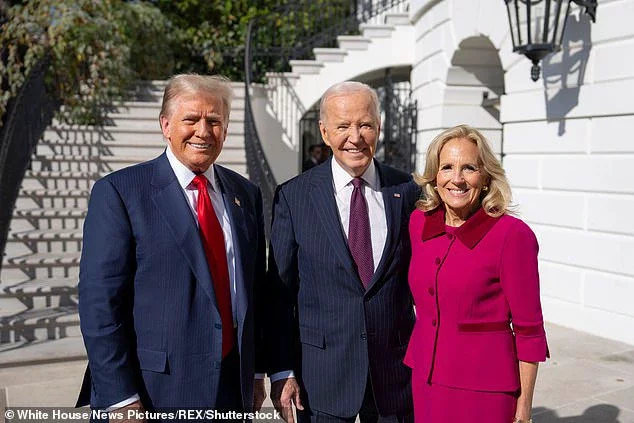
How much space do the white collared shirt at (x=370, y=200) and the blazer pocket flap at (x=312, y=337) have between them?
378mm

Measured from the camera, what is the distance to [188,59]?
14.0 metres

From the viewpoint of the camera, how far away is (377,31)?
1110 cm

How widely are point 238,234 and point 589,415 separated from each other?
2955 mm

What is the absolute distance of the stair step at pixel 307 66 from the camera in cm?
1164

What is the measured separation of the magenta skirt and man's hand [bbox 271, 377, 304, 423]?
0.52 m

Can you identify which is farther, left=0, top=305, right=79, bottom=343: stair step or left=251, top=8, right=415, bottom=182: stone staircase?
left=251, top=8, right=415, bottom=182: stone staircase

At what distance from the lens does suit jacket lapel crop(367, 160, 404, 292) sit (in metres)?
2.46

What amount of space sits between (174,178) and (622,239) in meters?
4.73

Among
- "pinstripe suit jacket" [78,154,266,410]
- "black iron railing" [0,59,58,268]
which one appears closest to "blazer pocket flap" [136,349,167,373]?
"pinstripe suit jacket" [78,154,266,410]

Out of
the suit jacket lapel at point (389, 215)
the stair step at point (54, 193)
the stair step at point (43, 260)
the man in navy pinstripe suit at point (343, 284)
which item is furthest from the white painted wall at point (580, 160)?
the stair step at point (54, 193)

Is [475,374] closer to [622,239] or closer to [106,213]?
[106,213]

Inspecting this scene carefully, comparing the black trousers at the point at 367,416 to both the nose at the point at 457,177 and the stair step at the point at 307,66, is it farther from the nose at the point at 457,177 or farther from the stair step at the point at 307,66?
the stair step at the point at 307,66

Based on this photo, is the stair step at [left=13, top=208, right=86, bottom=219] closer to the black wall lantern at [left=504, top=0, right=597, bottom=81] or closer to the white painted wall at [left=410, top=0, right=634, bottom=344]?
the white painted wall at [left=410, top=0, right=634, bottom=344]

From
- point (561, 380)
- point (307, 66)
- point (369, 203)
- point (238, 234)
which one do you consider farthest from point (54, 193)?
point (369, 203)
